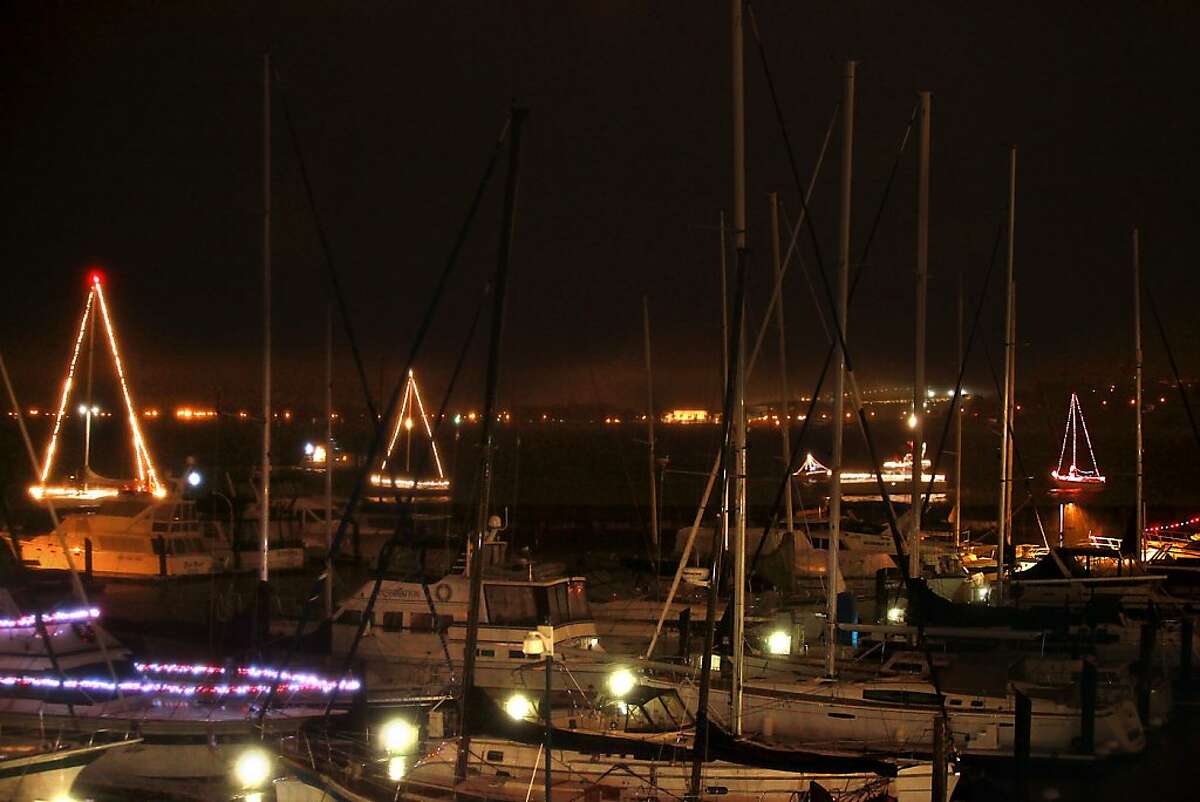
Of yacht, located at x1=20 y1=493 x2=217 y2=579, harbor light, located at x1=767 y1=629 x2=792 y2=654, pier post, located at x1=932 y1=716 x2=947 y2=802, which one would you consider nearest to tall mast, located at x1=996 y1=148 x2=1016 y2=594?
harbor light, located at x1=767 y1=629 x2=792 y2=654

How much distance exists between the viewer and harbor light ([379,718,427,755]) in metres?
16.0

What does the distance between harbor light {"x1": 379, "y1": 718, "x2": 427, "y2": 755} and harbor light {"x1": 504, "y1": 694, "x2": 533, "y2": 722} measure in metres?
1.95

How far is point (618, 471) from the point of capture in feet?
500

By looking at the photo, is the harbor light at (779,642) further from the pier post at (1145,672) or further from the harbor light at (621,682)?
the pier post at (1145,672)

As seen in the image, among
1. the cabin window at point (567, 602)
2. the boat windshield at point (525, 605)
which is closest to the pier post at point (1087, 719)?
the cabin window at point (567, 602)

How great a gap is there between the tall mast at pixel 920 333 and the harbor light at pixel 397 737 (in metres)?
12.4

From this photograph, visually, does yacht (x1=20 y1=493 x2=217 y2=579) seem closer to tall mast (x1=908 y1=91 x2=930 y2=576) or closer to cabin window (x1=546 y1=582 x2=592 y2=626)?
cabin window (x1=546 y1=582 x2=592 y2=626)

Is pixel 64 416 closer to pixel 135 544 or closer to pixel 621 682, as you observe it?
pixel 135 544

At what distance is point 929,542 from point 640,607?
1732cm

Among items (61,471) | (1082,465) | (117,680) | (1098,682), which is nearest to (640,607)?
(1098,682)

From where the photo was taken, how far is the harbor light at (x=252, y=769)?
1681cm

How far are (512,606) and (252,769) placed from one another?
256 inches

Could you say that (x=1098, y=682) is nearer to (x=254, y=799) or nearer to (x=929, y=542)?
(x=254, y=799)

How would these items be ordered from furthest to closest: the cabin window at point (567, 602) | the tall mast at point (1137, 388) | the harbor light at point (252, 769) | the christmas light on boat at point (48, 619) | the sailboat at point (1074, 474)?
the sailboat at point (1074, 474) < the tall mast at point (1137, 388) < the cabin window at point (567, 602) < the christmas light on boat at point (48, 619) < the harbor light at point (252, 769)
